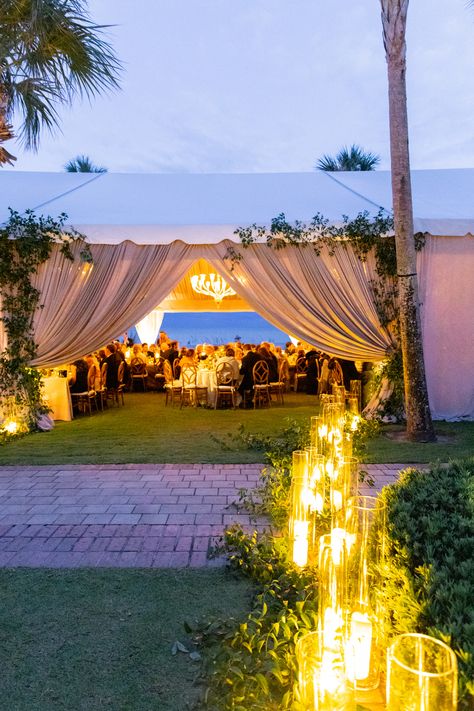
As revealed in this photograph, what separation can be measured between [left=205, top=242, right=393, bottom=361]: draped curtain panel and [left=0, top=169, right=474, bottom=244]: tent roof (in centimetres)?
49

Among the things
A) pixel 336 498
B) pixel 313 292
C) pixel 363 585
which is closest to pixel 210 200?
pixel 313 292

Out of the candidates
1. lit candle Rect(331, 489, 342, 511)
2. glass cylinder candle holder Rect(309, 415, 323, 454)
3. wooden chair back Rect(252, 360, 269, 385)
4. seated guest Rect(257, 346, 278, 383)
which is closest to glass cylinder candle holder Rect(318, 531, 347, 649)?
lit candle Rect(331, 489, 342, 511)

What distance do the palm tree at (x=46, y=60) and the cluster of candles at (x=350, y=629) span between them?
5.49 metres

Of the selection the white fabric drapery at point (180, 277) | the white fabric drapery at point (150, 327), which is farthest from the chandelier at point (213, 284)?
the white fabric drapery at point (150, 327)

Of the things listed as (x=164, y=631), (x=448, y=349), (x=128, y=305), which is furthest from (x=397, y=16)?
(x=164, y=631)

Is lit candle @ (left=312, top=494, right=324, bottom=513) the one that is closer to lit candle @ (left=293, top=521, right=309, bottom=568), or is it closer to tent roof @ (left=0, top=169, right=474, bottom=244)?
lit candle @ (left=293, top=521, right=309, bottom=568)

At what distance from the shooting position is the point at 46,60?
6.78 m

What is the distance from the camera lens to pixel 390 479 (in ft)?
17.9

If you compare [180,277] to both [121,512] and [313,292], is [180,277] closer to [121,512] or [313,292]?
[313,292]

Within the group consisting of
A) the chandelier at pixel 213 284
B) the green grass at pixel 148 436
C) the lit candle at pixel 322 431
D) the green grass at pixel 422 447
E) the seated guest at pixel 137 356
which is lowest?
the green grass at pixel 422 447

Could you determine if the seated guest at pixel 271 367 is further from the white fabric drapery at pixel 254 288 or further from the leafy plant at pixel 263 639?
the leafy plant at pixel 263 639

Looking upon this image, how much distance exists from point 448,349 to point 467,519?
6590 mm

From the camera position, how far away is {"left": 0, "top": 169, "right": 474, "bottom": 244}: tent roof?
799 centimetres

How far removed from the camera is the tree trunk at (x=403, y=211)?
6926 millimetres
